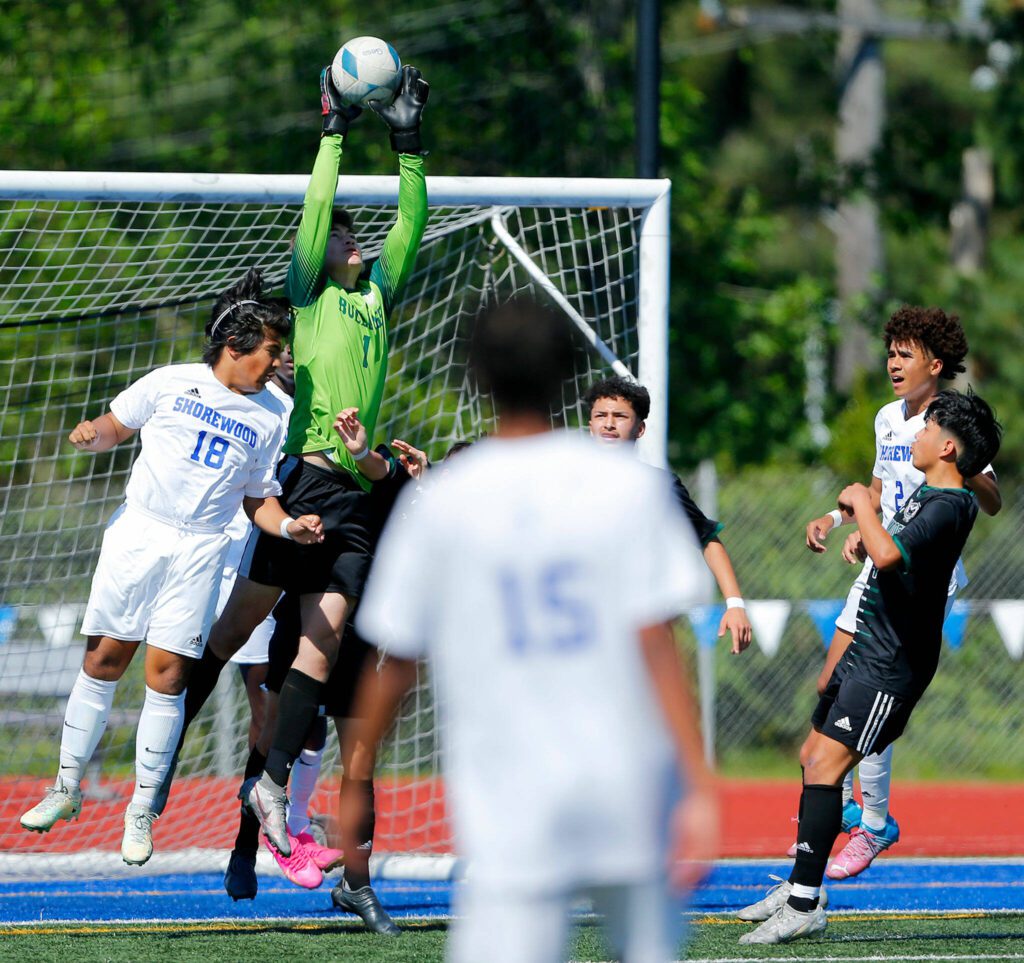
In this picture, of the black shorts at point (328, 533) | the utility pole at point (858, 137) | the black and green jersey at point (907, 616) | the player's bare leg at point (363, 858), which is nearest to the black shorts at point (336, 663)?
the player's bare leg at point (363, 858)

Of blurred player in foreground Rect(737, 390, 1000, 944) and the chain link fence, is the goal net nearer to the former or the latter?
blurred player in foreground Rect(737, 390, 1000, 944)

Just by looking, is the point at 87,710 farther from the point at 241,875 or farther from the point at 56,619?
the point at 56,619

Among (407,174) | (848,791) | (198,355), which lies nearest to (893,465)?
(848,791)

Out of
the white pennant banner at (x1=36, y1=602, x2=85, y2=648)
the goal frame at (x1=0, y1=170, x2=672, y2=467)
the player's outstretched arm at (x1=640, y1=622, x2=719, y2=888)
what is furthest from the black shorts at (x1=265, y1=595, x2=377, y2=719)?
the white pennant banner at (x1=36, y1=602, x2=85, y2=648)

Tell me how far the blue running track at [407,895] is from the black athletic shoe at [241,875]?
1.34 feet

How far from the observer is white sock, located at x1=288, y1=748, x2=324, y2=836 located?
6688mm

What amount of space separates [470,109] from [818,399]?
6.67 m

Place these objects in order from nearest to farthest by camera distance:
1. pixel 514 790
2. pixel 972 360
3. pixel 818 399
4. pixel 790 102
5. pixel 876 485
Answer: pixel 514 790 < pixel 876 485 < pixel 818 399 < pixel 972 360 < pixel 790 102

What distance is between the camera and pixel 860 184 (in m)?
16.2

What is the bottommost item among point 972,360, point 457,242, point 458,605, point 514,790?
point 514,790

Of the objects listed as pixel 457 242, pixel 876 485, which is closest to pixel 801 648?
pixel 457 242

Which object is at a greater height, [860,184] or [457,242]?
[860,184]

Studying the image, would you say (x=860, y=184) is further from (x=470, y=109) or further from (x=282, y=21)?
(x=282, y=21)

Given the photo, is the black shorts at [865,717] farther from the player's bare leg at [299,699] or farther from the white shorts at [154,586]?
the white shorts at [154,586]
